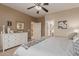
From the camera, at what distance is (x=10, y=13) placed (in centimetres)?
147

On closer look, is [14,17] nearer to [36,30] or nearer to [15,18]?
[15,18]

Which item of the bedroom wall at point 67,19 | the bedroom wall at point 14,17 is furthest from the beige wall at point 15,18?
the bedroom wall at point 67,19

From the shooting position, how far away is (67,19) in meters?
1.44

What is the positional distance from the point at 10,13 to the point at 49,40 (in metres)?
0.82

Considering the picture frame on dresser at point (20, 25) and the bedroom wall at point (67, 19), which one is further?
the picture frame on dresser at point (20, 25)

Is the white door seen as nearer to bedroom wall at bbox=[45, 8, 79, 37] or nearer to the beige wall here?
the beige wall

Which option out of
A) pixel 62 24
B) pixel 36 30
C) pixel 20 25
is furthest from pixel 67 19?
pixel 20 25

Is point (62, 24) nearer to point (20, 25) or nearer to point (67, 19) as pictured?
point (67, 19)

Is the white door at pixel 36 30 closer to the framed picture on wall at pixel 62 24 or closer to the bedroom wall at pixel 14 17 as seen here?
the bedroom wall at pixel 14 17

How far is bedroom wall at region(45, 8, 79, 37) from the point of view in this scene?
55.1 inches

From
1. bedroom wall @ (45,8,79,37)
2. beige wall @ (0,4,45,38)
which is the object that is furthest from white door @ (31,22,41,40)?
bedroom wall @ (45,8,79,37)

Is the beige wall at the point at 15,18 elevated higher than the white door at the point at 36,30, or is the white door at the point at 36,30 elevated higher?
the beige wall at the point at 15,18

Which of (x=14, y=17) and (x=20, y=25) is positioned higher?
(x=14, y=17)

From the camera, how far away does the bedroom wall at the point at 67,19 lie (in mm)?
1400
